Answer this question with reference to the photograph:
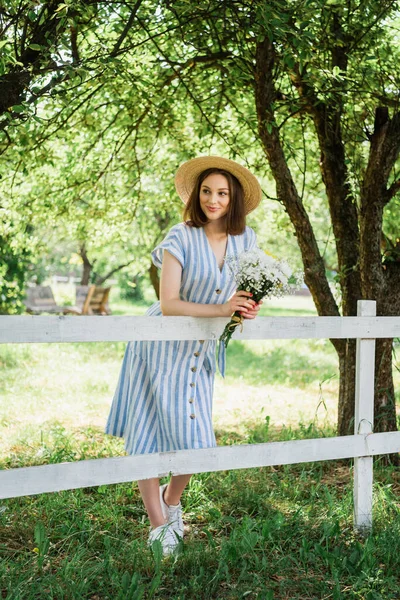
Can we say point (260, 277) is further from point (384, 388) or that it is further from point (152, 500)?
point (384, 388)

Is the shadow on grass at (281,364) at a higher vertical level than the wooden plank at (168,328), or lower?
lower

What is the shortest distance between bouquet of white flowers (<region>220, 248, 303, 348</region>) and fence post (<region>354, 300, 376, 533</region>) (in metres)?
0.71

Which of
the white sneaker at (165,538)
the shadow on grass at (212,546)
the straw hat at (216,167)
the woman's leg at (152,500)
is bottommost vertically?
the shadow on grass at (212,546)

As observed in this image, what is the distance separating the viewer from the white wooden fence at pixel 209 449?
3109 millimetres

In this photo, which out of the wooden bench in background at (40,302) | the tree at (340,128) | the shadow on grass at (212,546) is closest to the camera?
the shadow on grass at (212,546)

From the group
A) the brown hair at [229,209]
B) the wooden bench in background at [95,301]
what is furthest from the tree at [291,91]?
the wooden bench in background at [95,301]

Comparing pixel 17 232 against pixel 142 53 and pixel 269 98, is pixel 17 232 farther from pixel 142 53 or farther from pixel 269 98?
pixel 269 98

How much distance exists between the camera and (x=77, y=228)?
8.62m

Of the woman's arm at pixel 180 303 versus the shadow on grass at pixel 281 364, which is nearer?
the woman's arm at pixel 180 303

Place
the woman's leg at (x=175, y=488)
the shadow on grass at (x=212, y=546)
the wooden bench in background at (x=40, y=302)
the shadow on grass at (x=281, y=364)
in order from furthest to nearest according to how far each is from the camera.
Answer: the wooden bench in background at (x=40, y=302), the shadow on grass at (x=281, y=364), the woman's leg at (x=175, y=488), the shadow on grass at (x=212, y=546)

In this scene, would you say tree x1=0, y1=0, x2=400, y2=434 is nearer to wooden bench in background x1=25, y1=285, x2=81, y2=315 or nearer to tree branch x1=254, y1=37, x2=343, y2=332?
tree branch x1=254, y1=37, x2=343, y2=332

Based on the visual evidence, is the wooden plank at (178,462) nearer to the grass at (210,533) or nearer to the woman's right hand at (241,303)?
the grass at (210,533)

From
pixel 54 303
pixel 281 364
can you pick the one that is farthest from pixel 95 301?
pixel 281 364

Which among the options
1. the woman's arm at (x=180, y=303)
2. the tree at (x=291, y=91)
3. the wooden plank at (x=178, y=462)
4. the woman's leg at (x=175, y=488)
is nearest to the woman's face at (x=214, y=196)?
the woman's arm at (x=180, y=303)
